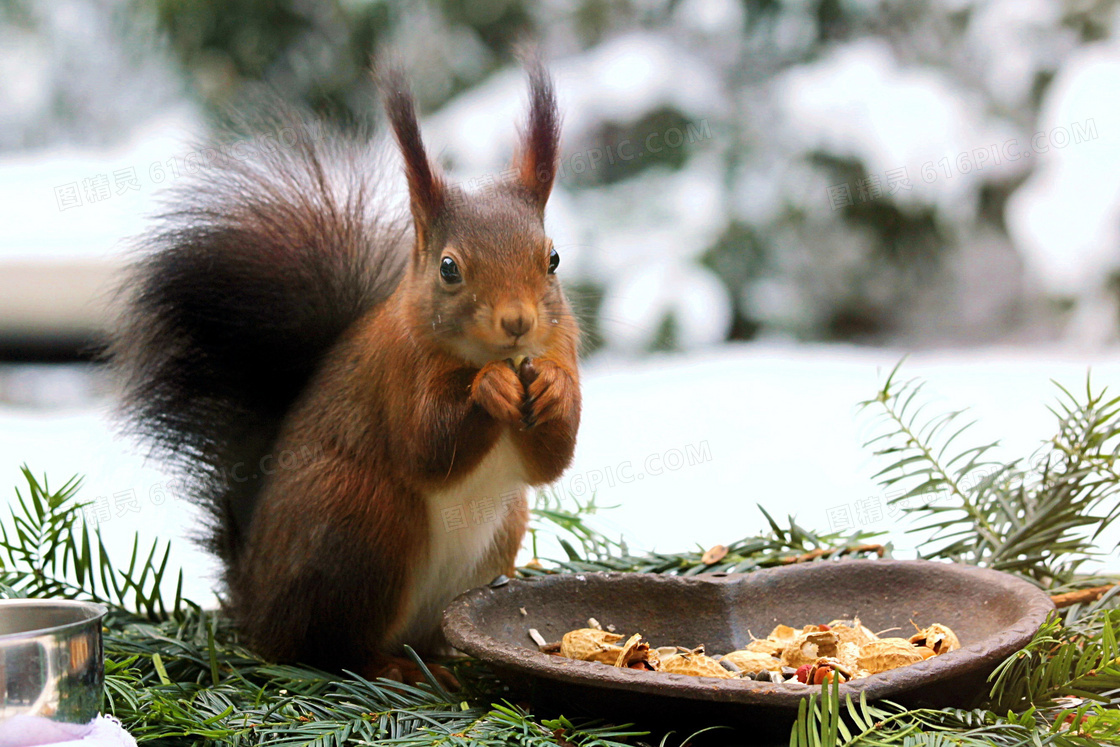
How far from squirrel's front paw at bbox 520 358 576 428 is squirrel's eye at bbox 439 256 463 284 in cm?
10

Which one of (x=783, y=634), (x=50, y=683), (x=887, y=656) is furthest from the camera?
(x=783, y=634)

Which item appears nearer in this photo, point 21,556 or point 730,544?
point 21,556

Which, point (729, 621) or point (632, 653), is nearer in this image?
point (632, 653)

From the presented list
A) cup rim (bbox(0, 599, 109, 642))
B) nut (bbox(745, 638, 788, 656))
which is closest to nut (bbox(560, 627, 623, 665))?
nut (bbox(745, 638, 788, 656))

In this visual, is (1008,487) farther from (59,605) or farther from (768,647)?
(59,605)

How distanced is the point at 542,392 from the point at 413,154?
0.80 feet

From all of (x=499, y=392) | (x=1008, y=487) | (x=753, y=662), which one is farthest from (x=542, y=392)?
(x=1008, y=487)

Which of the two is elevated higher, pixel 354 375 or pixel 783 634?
pixel 354 375

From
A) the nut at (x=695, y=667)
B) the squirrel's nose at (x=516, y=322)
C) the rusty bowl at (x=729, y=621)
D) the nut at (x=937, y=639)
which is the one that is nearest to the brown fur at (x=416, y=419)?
the squirrel's nose at (x=516, y=322)

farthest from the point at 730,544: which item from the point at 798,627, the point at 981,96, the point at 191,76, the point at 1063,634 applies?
the point at 981,96

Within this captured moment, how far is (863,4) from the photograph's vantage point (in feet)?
8.94

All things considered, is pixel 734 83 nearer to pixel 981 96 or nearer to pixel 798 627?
pixel 981 96

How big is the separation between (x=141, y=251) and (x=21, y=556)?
0.33m

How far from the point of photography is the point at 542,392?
36.7 inches
